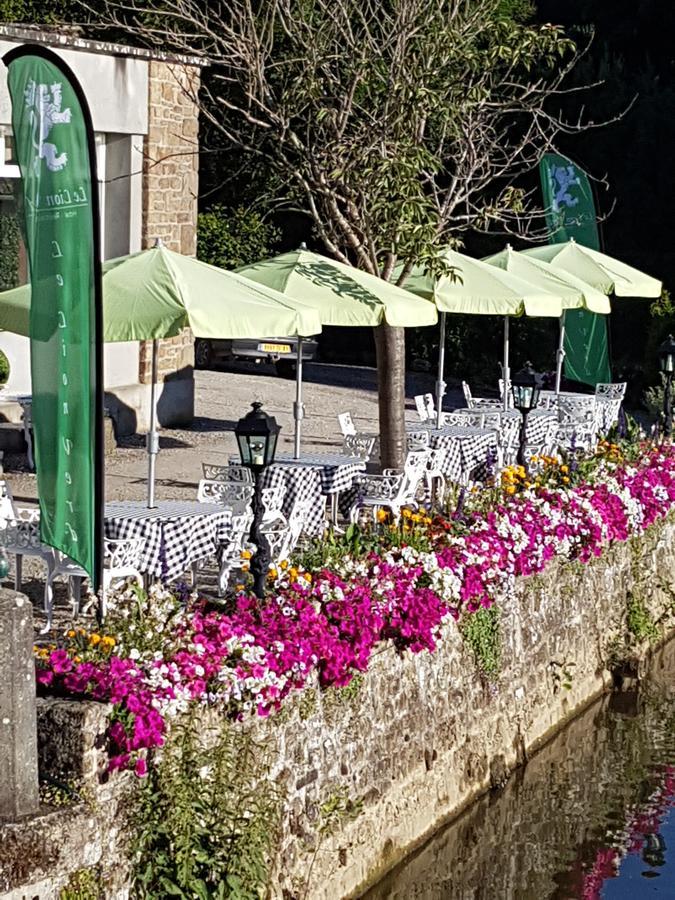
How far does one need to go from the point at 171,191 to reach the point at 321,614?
1093cm

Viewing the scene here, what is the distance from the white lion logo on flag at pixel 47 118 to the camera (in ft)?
25.7

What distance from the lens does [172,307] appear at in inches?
407

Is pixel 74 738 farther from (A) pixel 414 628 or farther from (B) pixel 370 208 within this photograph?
(B) pixel 370 208

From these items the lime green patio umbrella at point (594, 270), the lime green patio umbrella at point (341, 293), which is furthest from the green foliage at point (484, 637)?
the lime green patio umbrella at point (594, 270)

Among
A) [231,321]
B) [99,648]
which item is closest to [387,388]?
[231,321]

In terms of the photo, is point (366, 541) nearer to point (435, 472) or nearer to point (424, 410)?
point (435, 472)

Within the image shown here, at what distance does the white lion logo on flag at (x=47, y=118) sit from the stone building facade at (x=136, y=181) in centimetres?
922

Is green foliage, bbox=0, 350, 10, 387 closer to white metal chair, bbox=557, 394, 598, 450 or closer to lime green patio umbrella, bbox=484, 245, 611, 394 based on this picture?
lime green patio umbrella, bbox=484, 245, 611, 394

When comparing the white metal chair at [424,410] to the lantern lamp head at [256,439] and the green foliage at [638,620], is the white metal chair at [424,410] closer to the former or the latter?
the green foliage at [638,620]

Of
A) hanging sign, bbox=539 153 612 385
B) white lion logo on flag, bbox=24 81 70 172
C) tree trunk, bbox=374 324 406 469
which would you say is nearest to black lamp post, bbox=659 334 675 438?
hanging sign, bbox=539 153 612 385

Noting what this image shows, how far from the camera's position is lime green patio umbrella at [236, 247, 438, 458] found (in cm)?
1258

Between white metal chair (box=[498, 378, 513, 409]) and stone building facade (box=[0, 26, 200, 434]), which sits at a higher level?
stone building facade (box=[0, 26, 200, 434])

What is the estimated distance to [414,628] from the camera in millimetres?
9375

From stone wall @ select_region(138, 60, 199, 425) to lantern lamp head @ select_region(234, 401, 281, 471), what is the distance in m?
9.64
